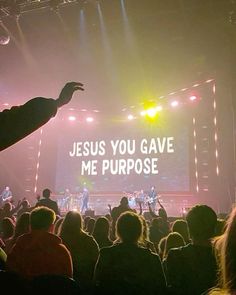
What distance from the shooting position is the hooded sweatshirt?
2.84 meters

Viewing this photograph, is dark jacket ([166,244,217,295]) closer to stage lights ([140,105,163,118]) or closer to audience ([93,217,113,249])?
audience ([93,217,113,249])

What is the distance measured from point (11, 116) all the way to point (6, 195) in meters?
16.1

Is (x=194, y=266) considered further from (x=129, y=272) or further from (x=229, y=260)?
(x=229, y=260)

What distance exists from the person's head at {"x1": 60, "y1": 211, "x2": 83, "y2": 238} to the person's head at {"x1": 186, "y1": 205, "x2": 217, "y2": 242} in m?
1.28

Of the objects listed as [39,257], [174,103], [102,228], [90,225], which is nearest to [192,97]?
[174,103]

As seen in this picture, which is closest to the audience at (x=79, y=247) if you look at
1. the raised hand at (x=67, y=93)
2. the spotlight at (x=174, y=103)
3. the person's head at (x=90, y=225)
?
the person's head at (x=90, y=225)

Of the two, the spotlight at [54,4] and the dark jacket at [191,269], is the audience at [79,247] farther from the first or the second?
the spotlight at [54,4]

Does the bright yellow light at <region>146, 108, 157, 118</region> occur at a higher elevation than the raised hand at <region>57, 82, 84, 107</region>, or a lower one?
higher

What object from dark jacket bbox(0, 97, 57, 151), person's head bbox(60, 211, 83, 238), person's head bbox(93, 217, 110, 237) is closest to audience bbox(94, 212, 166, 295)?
person's head bbox(60, 211, 83, 238)

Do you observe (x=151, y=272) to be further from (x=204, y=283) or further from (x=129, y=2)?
(x=129, y=2)

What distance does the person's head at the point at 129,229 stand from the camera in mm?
3029

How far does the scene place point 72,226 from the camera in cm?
384

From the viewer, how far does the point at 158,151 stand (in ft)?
56.4

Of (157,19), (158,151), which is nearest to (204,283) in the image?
(157,19)
